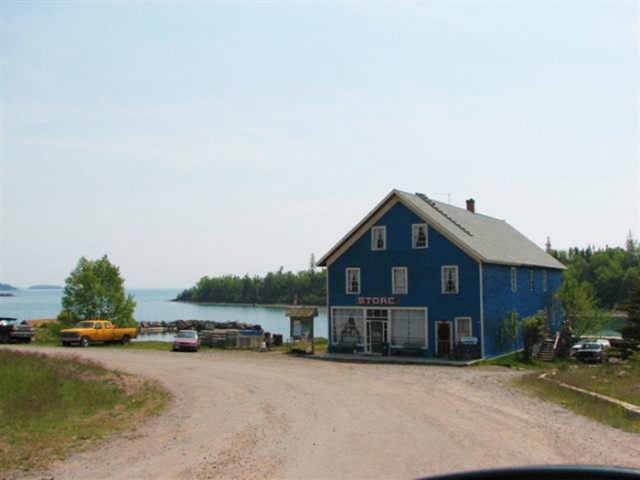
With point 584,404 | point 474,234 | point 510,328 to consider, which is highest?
point 474,234

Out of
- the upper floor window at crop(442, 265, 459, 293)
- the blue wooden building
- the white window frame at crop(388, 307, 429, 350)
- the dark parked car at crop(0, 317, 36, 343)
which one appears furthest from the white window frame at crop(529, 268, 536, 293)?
the dark parked car at crop(0, 317, 36, 343)

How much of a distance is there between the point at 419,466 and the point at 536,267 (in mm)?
36886

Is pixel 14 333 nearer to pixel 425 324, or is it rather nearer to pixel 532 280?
pixel 425 324

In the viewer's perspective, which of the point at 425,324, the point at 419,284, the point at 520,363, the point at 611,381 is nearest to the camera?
the point at 611,381

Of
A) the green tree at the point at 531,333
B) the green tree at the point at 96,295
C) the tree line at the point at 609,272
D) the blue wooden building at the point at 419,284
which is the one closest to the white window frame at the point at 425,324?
the blue wooden building at the point at 419,284

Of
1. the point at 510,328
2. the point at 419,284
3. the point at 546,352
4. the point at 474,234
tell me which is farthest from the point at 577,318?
the point at 419,284

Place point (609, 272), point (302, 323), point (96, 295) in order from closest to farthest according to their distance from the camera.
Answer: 1. point (302, 323)
2. point (96, 295)
3. point (609, 272)

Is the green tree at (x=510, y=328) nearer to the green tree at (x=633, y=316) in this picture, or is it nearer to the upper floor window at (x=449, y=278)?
the upper floor window at (x=449, y=278)

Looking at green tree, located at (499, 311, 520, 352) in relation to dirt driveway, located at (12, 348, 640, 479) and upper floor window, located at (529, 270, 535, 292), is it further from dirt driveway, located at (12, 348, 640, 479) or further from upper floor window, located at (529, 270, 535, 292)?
dirt driveway, located at (12, 348, 640, 479)

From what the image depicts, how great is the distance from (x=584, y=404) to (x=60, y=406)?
1553cm

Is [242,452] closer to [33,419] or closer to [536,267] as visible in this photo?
[33,419]

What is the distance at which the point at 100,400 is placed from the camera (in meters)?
20.2

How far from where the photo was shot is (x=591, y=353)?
39500 mm

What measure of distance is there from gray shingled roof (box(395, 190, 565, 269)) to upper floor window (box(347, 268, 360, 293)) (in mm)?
5705
